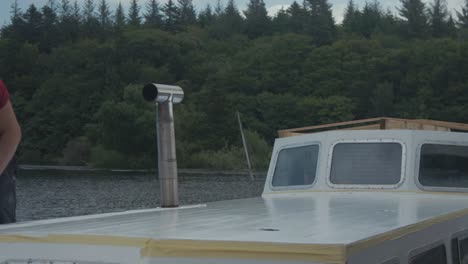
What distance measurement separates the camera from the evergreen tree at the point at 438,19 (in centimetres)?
14077

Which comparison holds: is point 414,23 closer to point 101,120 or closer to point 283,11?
point 283,11

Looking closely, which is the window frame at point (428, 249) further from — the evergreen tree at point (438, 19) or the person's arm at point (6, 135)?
the evergreen tree at point (438, 19)

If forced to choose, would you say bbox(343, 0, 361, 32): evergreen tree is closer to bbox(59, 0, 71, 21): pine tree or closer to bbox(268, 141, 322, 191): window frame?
bbox(59, 0, 71, 21): pine tree

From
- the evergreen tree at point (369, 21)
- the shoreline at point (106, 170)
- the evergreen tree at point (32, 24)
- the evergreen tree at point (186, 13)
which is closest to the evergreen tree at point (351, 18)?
the evergreen tree at point (369, 21)

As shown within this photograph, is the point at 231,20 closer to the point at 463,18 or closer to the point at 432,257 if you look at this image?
the point at 463,18

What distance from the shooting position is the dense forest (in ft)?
230

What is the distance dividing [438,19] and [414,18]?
170 inches

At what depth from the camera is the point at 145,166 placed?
66188 millimetres

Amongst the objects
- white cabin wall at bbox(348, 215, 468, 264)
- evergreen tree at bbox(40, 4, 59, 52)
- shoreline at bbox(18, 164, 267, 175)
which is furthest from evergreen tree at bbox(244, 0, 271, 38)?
white cabin wall at bbox(348, 215, 468, 264)

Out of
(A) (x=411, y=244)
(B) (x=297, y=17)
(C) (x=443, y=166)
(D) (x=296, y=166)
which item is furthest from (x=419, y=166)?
(B) (x=297, y=17)

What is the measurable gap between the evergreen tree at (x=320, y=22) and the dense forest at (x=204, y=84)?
1.42 feet

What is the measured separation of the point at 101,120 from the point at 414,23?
84.8 m

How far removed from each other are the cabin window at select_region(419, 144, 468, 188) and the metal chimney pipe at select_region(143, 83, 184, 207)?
2873 millimetres

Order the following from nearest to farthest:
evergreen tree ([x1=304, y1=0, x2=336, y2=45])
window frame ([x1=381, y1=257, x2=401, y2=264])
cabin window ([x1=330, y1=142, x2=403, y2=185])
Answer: window frame ([x1=381, y1=257, x2=401, y2=264])
cabin window ([x1=330, y1=142, x2=403, y2=185])
evergreen tree ([x1=304, y1=0, x2=336, y2=45])
